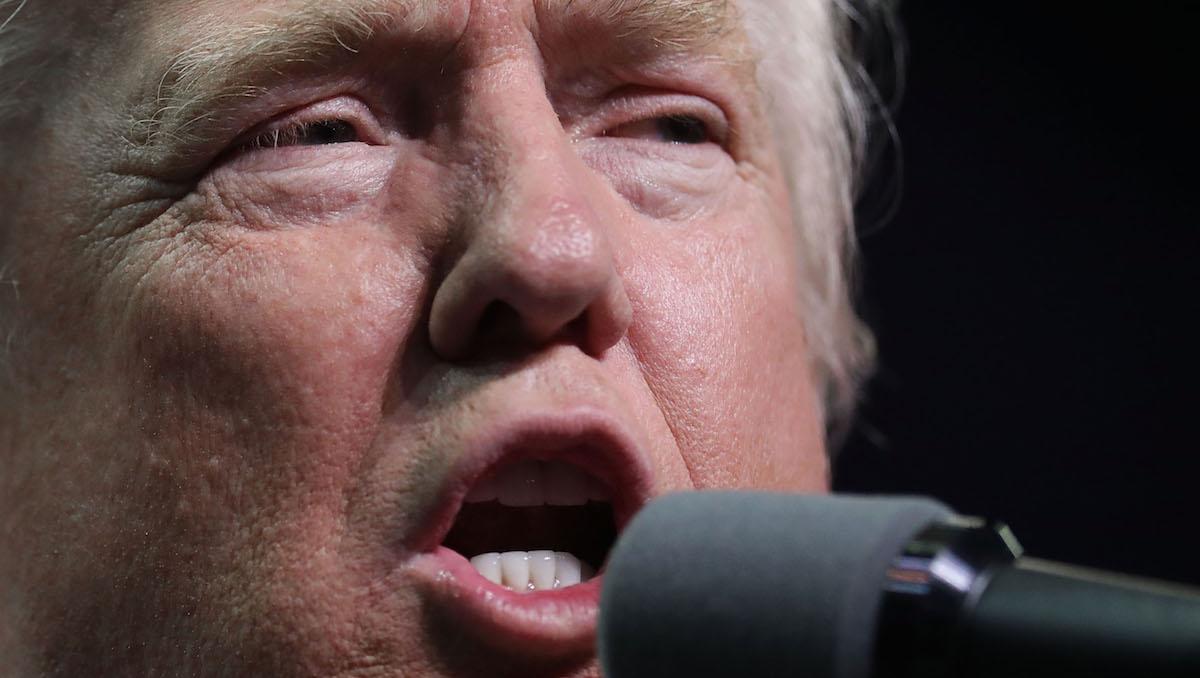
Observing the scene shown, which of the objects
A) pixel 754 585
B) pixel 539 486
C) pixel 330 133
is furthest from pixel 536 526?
pixel 754 585

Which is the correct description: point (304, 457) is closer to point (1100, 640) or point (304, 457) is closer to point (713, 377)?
point (713, 377)

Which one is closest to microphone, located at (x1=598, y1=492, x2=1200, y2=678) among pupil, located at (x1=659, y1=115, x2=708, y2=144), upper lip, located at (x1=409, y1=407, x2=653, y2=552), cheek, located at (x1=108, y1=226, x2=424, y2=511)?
upper lip, located at (x1=409, y1=407, x2=653, y2=552)

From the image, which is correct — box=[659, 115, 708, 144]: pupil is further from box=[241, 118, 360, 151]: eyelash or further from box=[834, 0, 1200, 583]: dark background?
box=[834, 0, 1200, 583]: dark background

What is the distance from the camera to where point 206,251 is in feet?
4.36

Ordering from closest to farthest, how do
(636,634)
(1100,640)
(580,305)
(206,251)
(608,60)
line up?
(1100,640) → (636,634) → (580,305) → (206,251) → (608,60)

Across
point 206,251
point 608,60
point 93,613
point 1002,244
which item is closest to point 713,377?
point 608,60

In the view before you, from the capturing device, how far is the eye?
59.5 inches

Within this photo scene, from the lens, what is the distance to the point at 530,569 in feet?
4.14

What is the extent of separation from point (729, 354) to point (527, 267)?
0.29 meters

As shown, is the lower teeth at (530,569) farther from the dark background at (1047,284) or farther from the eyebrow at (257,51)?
the dark background at (1047,284)

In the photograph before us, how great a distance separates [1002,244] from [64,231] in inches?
68.8

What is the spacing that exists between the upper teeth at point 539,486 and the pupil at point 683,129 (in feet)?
1.48

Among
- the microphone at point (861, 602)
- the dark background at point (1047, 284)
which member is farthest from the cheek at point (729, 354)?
the dark background at point (1047, 284)

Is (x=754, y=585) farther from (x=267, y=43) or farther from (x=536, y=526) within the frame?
(x=267, y=43)
